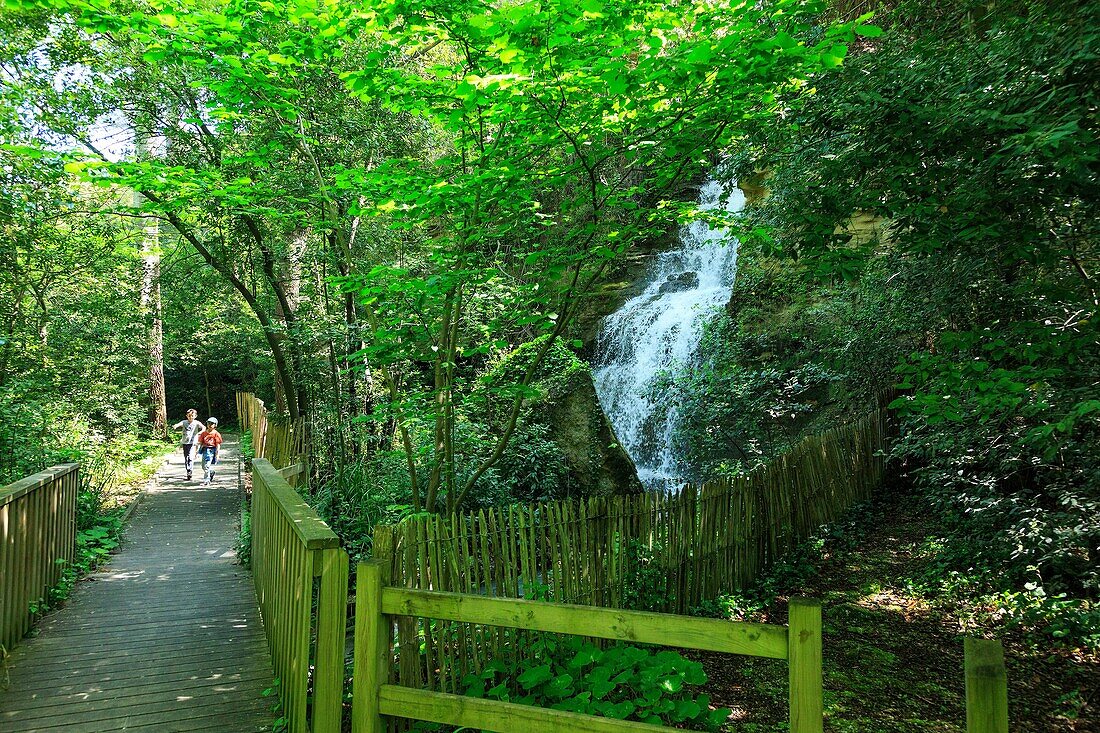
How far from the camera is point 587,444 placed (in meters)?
11.7

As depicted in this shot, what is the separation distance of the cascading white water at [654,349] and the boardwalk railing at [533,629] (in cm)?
918

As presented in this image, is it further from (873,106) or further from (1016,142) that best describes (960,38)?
(1016,142)

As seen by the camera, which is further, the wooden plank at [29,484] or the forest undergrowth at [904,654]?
the wooden plank at [29,484]

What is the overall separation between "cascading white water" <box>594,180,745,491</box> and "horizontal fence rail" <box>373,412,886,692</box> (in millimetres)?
4361

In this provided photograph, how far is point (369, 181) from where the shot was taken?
15.5ft

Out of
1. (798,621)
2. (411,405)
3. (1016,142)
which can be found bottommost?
(798,621)

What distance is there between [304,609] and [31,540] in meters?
3.56

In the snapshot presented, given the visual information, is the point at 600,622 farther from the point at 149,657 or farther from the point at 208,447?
the point at 208,447

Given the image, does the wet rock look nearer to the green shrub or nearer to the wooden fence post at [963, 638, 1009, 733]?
the green shrub

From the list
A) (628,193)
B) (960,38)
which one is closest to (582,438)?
(628,193)

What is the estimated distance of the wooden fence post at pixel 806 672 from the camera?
7.88 feet

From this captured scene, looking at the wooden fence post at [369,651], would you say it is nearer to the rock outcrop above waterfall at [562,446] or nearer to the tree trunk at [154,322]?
the rock outcrop above waterfall at [562,446]

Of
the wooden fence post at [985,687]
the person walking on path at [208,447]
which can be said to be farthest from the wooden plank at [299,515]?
the person walking on path at [208,447]

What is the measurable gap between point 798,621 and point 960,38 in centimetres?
473
